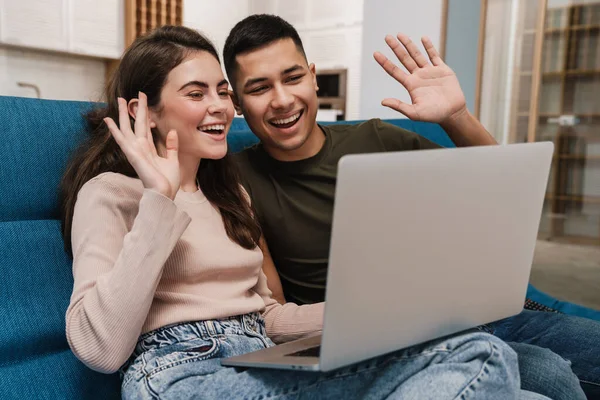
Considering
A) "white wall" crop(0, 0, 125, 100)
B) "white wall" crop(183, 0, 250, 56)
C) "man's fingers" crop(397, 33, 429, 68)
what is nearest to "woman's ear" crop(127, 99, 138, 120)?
"man's fingers" crop(397, 33, 429, 68)

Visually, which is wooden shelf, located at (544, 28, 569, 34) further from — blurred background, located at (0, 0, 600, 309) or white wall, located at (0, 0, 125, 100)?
white wall, located at (0, 0, 125, 100)

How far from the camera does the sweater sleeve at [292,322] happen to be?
115 centimetres

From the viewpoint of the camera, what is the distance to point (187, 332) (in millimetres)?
952

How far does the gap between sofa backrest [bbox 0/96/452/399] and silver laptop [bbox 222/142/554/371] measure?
1.32 ft

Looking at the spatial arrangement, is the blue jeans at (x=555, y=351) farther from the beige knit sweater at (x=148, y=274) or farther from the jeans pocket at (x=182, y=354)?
the jeans pocket at (x=182, y=354)

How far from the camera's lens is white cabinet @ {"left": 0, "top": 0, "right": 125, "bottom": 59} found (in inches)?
153

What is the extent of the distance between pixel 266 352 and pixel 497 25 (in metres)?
3.01

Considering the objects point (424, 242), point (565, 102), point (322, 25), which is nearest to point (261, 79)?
point (424, 242)

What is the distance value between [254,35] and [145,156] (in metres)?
0.58

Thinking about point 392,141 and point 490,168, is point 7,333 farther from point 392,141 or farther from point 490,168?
point 392,141

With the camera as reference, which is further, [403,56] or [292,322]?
[403,56]

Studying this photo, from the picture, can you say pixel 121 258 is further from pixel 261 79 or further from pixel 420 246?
pixel 261 79

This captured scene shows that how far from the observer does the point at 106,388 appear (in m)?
1.06

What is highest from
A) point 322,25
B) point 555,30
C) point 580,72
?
point 322,25
